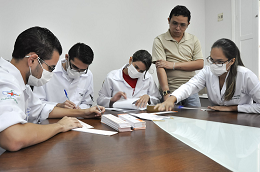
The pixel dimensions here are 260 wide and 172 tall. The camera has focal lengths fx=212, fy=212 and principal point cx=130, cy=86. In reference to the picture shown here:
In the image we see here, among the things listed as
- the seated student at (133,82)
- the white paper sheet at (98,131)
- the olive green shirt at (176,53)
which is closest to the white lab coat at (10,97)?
the white paper sheet at (98,131)

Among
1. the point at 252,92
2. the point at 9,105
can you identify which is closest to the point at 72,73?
the point at 9,105

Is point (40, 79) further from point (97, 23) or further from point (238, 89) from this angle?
point (97, 23)

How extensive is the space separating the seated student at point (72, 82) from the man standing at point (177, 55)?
0.80 m

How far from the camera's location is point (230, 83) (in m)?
1.80

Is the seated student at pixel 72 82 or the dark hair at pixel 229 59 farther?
the seated student at pixel 72 82

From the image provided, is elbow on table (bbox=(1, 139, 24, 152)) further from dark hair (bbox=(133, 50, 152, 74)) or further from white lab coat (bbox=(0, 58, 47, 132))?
dark hair (bbox=(133, 50, 152, 74))

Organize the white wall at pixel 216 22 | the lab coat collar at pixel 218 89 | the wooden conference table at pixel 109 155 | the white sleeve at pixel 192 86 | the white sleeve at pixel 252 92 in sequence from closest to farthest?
the wooden conference table at pixel 109 155 → the white sleeve at pixel 252 92 → the lab coat collar at pixel 218 89 → the white sleeve at pixel 192 86 → the white wall at pixel 216 22

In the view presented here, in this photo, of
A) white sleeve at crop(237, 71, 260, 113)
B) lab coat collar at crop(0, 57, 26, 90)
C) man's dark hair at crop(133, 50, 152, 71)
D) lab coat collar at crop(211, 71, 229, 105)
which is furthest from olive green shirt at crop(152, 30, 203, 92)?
lab coat collar at crop(0, 57, 26, 90)

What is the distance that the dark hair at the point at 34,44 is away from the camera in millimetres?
1061

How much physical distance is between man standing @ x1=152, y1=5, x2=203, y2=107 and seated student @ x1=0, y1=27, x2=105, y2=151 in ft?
3.77

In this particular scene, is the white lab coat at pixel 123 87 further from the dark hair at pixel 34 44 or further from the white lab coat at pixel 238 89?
the dark hair at pixel 34 44

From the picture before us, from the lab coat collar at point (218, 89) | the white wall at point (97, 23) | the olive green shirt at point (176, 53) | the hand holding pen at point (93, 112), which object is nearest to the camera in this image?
the hand holding pen at point (93, 112)

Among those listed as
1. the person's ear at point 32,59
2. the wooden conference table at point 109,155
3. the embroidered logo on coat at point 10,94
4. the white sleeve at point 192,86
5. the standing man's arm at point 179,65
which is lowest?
the wooden conference table at point 109,155

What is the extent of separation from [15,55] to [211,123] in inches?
45.8
